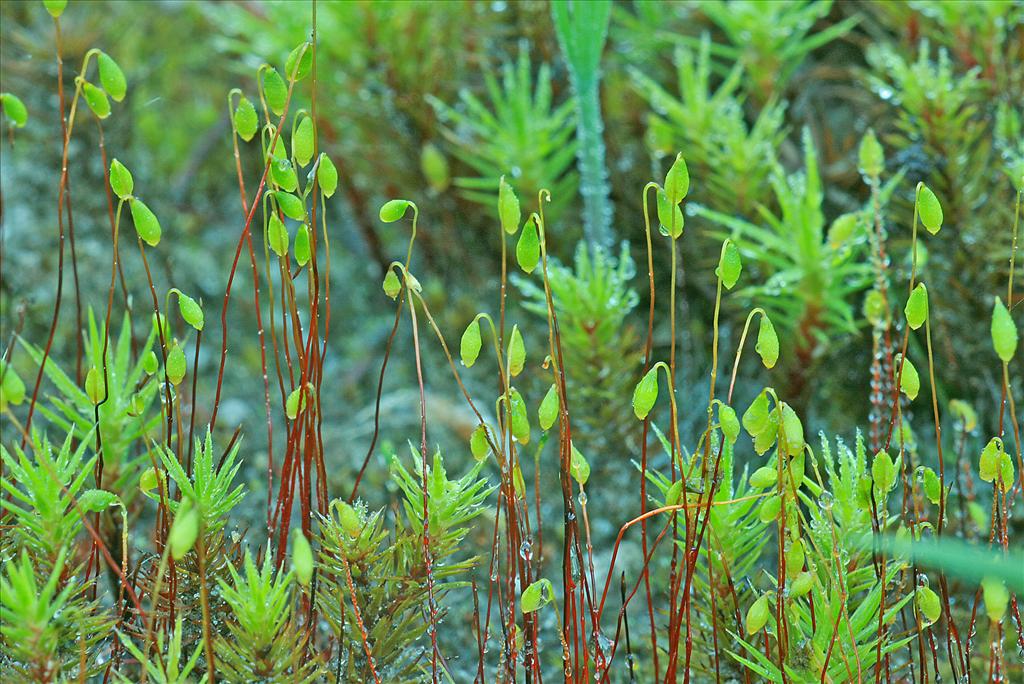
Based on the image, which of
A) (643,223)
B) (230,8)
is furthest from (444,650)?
(230,8)

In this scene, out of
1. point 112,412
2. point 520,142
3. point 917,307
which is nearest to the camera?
point 917,307

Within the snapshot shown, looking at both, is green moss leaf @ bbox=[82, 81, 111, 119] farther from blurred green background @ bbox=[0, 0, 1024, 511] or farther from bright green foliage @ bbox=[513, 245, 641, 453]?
bright green foliage @ bbox=[513, 245, 641, 453]

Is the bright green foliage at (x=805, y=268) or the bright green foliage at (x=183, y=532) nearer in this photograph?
the bright green foliage at (x=183, y=532)

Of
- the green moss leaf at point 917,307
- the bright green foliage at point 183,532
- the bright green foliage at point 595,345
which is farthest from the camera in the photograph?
the bright green foliage at point 595,345

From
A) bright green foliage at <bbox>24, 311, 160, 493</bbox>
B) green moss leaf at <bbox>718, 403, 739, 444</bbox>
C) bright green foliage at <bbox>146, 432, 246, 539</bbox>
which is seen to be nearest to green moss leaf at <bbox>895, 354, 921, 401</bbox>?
green moss leaf at <bbox>718, 403, 739, 444</bbox>

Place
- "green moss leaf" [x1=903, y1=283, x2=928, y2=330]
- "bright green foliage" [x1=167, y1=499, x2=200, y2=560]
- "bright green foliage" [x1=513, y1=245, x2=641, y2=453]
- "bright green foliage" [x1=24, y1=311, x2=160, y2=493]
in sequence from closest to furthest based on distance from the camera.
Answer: "bright green foliage" [x1=167, y1=499, x2=200, y2=560]
"green moss leaf" [x1=903, y1=283, x2=928, y2=330]
"bright green foliage" [x1=24, y1=311, x2=160, y2=493]
"bright green foliage" [x1=513, y1=245, x2=641, y2=453]

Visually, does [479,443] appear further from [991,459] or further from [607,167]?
[607,167]

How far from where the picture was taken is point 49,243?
1.22m

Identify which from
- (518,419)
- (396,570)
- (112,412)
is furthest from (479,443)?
(112,412)

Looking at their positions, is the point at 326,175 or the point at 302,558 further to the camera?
the point at 326,175

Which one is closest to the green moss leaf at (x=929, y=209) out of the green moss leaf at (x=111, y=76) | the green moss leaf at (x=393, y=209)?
the green moss leaf at (x=393, y=209)

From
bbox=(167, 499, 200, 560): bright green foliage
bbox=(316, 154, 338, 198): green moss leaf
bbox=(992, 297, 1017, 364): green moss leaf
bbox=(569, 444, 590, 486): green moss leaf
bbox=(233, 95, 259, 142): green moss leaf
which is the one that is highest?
bbox=(233, 95, 259, 142): green moss leaf

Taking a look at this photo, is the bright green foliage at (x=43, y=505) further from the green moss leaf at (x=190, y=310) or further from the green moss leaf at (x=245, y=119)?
the green moss leaf at (x=245, y=119)

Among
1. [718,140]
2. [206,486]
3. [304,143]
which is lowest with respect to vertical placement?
[206,486]
